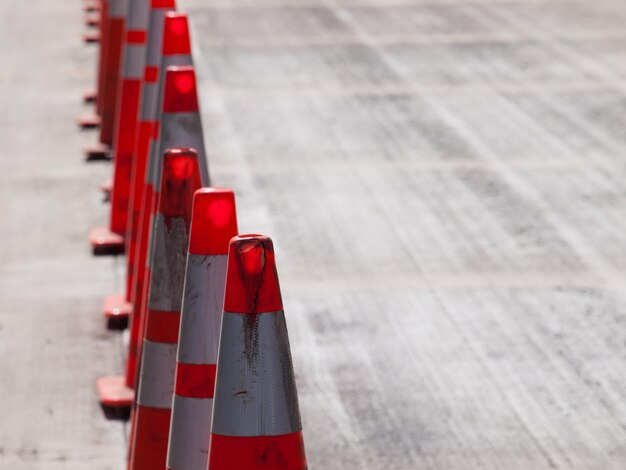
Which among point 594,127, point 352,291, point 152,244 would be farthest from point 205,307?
point 594,127

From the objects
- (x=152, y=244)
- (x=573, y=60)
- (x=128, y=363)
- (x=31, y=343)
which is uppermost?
(x=152, y=244)

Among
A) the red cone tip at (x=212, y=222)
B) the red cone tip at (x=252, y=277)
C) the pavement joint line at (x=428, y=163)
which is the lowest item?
the pavement joint line at (x=428, y=163)

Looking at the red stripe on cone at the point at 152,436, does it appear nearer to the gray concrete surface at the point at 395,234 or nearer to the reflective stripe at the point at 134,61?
the gray concrete surface at the point at 395,234

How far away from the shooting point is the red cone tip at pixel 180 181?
4.34 m

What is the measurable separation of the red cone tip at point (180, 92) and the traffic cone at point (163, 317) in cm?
78

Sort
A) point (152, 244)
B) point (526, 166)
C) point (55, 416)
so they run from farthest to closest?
point (526, 166) < point (55, 416) < point (152, 244)

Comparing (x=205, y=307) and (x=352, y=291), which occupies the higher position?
(x=205, y=307)

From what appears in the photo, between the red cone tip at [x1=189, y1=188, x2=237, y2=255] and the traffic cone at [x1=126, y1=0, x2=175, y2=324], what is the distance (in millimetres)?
2731

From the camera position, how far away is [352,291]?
706 cm

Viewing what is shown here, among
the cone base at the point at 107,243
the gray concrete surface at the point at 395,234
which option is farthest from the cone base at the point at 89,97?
the cone base at the point at 107,243

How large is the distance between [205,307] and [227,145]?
6.34 m

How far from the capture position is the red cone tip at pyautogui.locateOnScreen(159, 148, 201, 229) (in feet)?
14.2

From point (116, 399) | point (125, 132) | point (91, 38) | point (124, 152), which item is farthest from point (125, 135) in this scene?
point (91, 38)

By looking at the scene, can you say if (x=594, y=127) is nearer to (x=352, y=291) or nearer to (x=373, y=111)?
(x=373, y=111)
